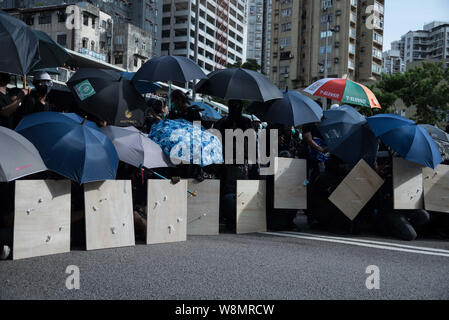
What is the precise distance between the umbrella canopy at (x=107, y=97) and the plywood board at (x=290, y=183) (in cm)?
220

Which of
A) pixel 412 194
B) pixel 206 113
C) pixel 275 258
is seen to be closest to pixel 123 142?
pixel 275 258

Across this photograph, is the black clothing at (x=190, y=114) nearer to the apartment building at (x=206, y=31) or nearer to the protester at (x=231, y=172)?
the protester at (x=231, y=172)

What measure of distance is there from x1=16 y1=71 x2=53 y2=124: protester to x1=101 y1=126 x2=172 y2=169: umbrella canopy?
2.77ft

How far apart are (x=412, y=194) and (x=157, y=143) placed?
385 centimetres

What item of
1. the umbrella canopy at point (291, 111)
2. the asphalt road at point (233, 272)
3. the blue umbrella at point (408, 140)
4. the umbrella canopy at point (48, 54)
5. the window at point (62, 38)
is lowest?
the asphalt road at point (233, 272)

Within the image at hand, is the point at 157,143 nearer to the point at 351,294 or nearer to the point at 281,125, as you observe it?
the point at 281,125

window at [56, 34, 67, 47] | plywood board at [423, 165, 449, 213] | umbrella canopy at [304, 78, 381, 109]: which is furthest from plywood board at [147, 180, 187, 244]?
window at [56, 34, 67, 47]

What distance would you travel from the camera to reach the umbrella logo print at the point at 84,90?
21.4 ft

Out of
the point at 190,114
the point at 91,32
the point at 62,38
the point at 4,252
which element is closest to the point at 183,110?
the point at 190,114

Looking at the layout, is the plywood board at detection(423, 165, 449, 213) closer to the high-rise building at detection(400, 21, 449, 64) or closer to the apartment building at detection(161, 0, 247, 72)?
the apartment building at detection(161, 0, 247, 72)

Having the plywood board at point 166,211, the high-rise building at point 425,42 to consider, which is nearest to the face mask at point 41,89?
the plywood board at point 166,211

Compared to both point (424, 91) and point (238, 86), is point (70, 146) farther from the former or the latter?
point (424, 91)

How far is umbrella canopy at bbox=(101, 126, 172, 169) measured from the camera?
5.93 metres

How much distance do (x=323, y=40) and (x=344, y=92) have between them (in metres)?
68.8
